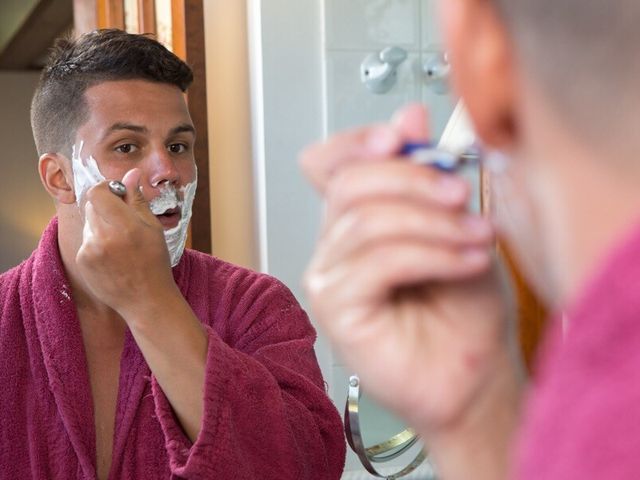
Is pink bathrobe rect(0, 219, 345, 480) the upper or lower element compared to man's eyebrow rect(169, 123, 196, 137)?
lower

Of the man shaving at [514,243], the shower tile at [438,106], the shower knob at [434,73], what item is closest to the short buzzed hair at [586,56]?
the man shaving at [514,243]

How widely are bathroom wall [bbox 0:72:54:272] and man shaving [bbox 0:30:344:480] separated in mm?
3697

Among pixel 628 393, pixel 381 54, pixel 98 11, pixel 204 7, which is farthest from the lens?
pixel 98 11

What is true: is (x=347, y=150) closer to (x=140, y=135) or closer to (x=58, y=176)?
(x=140, y=135)

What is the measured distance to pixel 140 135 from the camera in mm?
1150

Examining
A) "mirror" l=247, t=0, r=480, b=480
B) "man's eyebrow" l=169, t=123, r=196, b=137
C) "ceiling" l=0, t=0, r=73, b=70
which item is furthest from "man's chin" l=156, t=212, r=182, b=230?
"ceiling" l=0, t=0, r=73, b=70

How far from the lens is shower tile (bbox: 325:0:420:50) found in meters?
1.56

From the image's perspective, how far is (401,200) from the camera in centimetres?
34

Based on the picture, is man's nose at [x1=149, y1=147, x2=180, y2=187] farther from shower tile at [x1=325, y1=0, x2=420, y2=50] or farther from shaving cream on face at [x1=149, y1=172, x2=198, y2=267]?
shower tile at [x1=325, y1=0, x2=420, y2=50]

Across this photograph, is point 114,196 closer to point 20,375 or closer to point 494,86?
point 20,375

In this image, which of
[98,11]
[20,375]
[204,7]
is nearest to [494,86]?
[20,375]

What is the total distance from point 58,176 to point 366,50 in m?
0.62

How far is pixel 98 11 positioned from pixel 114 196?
1.01 m

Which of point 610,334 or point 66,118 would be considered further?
point 66,118
